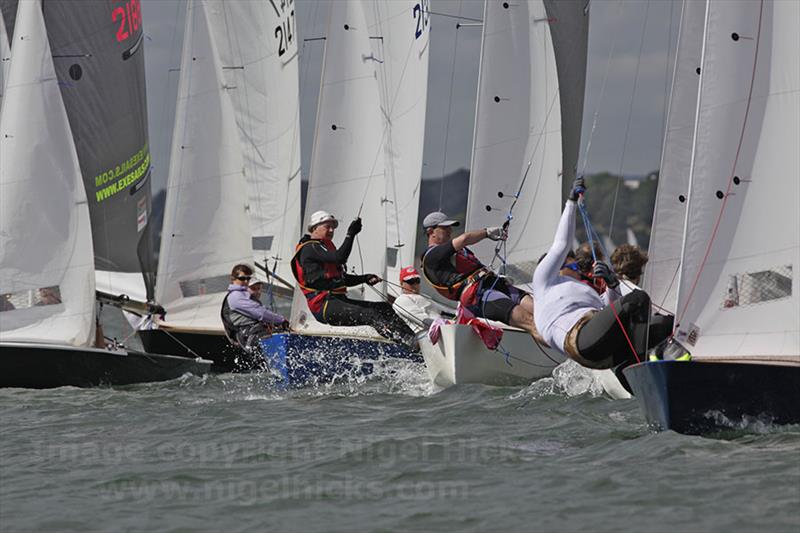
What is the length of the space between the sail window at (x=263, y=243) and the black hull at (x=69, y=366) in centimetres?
578

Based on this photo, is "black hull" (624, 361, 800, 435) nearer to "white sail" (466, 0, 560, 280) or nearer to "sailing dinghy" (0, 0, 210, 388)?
"sailing dinghy" (0, 0, 210, 388)

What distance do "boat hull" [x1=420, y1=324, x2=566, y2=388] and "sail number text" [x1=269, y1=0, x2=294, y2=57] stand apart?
836cm

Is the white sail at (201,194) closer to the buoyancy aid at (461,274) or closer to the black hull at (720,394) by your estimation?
the buoyancy aid at (461,274)

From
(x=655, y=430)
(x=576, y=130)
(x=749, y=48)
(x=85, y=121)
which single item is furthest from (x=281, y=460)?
(x=85, y=121)

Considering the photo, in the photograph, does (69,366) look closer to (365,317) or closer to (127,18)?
(365,317)

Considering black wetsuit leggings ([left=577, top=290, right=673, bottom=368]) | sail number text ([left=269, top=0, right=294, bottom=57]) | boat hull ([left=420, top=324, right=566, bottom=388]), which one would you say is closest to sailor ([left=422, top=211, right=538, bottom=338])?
boat hull ([left=420, top=324, right=566, bottom=388])

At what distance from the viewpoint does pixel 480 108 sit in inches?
571

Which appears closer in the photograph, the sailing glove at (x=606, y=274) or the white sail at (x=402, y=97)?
the sailing glove at (x=606, y=274)

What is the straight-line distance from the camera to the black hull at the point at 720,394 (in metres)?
7.53

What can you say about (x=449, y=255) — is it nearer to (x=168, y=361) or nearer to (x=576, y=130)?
(x=168, y=361)

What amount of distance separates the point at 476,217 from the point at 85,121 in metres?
4.65

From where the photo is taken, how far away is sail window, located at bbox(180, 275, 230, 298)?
55.2 ft

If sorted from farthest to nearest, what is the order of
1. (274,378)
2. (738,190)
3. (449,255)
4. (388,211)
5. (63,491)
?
(388,211)
(274,378)
(449,255)
(738,190)
(63,491)

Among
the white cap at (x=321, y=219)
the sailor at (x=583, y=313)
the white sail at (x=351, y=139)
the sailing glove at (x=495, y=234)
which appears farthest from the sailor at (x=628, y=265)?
the white sail at (x=351, y=139)
